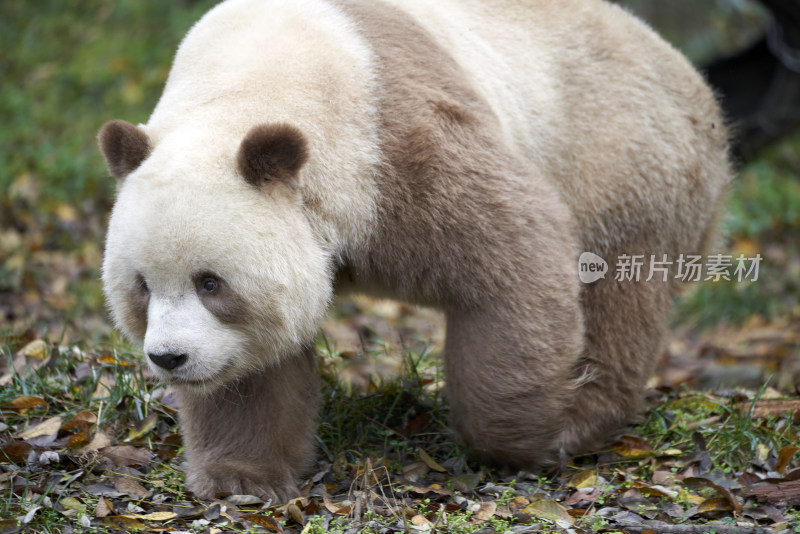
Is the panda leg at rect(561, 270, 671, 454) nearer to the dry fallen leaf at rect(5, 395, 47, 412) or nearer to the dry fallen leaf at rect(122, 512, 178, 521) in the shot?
the dry fallen leaf at rect(122, 512, 178, 521)

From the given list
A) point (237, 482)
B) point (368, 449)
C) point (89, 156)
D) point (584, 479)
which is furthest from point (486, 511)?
point (89, 156)

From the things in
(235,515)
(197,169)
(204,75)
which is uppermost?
(204,75)

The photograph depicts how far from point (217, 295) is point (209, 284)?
6cm

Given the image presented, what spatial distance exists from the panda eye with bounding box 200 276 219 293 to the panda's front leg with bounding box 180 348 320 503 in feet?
2.25

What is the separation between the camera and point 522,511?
406 centimetres

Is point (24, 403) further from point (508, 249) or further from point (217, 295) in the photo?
point (508, 249)

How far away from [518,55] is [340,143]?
151 cm

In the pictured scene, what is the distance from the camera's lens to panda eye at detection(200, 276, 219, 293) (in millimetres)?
3686

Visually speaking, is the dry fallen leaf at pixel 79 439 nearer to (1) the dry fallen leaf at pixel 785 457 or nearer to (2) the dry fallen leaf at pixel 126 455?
(2) the dry fallen leaf at pixel 126 455

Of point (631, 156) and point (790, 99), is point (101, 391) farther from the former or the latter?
point (790, 99)

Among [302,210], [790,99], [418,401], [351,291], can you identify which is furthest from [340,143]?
[790,99]

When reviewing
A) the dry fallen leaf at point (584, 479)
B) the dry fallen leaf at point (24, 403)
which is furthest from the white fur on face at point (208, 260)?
the dry fallen leaf at point (584, 479)

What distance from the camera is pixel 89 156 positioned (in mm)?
9492

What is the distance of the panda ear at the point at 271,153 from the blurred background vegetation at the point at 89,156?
2839mm
